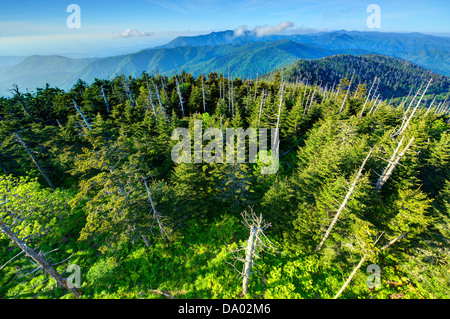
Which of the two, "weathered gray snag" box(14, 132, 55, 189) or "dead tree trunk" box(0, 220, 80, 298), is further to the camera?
"weathered gray snag" box(14, 132, 55, 189)

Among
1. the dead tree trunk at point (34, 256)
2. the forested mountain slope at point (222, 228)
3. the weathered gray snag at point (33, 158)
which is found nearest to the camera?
the dead tree trunk at point (34, 256)

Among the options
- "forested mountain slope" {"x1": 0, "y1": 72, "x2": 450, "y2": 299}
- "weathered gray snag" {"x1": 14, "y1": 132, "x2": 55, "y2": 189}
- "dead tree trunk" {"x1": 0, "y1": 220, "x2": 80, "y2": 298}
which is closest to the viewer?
"dead tree trunk" {"x1": 0, "y1": 220, "x2": 80, "y2": 298}

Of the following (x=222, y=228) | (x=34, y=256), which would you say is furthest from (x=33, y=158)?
(x=222, y=228)

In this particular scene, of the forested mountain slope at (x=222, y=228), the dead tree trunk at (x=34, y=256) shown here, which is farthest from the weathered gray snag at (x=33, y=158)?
the dead tree trunk at (x=34, y=256)

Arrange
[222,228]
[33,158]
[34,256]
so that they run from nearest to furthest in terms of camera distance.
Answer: [34,256] → [222,228] → [33,158]

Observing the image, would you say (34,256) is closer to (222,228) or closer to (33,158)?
(222,228)

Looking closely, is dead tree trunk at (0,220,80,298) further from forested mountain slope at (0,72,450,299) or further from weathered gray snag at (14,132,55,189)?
weathered gray snag at (14,132,55,189)

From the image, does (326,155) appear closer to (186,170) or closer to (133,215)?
(186,170)

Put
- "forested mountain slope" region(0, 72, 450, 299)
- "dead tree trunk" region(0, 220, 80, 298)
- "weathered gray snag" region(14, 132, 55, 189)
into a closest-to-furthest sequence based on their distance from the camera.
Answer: "dead tree trunk" region(0, 220, 80, 298) < "forested mountain slope" region(0, 72, 450, 299) < "weathered gray snag" region(14, 132, 55, 189)

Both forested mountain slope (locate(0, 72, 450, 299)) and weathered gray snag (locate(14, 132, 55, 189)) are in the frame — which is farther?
weathered gray snag (locate(14, 132, 55, 189))

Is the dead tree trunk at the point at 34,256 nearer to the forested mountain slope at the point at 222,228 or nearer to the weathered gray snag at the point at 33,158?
the forested mountain slope at the point at 222,228

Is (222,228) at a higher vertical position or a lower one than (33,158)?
lower

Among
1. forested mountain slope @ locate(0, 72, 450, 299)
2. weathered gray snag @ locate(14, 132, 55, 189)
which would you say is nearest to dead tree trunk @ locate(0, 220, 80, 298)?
forested mountain slope @ locate(0, 72, 450, 299)
